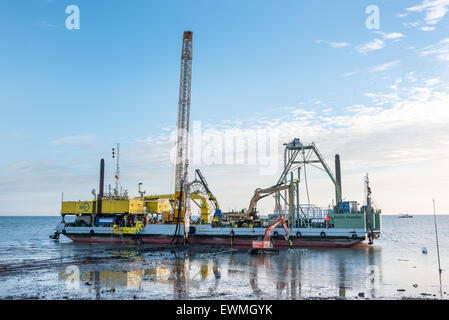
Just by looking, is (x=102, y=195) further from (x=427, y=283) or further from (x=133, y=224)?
(x=427, y=283)

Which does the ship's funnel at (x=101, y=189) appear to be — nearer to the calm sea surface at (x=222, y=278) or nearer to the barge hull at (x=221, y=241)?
the barge hull at (x=221, y=241)

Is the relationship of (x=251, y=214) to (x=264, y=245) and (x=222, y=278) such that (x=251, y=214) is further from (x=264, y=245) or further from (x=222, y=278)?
(x=222, y=278)

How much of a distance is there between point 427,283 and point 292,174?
28796 millimetres

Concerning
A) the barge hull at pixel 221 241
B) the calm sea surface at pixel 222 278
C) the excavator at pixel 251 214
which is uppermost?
the excavator at pixel 251 214

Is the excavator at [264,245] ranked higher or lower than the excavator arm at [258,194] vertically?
lower

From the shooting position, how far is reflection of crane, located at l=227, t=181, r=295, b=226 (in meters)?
55.1

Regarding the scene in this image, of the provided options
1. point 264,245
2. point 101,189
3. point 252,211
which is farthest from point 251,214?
point 101,189

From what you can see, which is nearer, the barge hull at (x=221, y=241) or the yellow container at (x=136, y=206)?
the barge hull at (x=221, y=241)

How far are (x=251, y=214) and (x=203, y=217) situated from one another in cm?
913

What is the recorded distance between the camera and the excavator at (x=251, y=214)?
180ft

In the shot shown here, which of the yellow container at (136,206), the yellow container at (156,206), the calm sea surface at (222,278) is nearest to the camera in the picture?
the calm sea surface at (222,278)

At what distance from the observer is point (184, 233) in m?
51.9

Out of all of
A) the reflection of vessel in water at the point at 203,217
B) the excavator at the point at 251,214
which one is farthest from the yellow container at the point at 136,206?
the excavator at the point at 251,214
